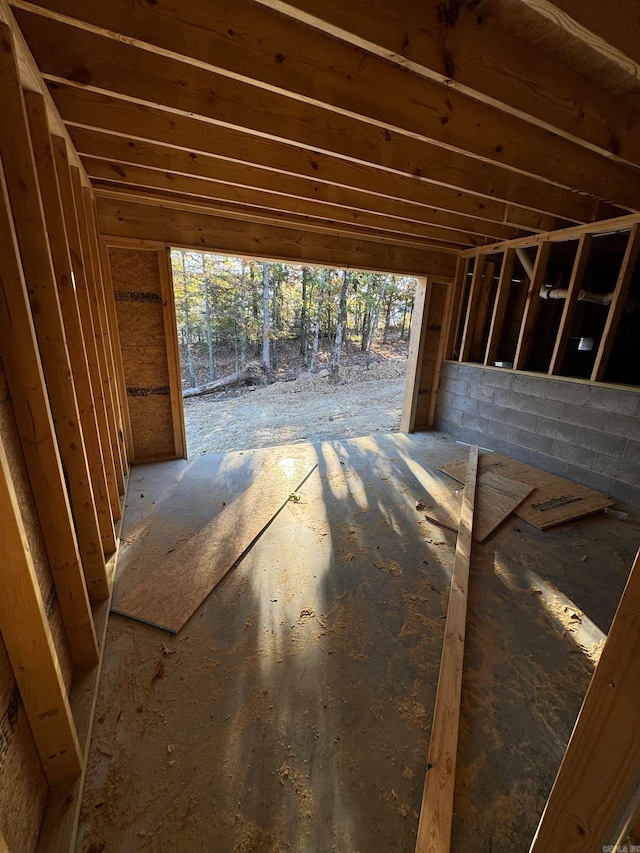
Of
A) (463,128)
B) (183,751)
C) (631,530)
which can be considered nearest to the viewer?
(183,751)

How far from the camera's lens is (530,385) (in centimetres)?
391

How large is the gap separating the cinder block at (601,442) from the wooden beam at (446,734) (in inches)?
91.4

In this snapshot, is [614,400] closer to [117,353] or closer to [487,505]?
[487,505]

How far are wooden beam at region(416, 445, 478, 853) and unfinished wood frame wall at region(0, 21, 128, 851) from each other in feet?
3.79

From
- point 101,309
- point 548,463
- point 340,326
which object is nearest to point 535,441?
point 548,463

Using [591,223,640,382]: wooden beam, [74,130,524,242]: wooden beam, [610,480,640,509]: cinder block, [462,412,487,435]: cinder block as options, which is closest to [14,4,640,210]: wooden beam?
[74,130,524,242]: wooden beam

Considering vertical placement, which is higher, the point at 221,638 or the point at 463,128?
the point at 463,128

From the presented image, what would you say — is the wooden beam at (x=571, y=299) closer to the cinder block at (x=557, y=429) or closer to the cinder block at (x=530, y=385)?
the cinder block at (x=530, y=385)

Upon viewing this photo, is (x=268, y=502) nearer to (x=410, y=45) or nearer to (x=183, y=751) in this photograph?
(x=183, y=751)

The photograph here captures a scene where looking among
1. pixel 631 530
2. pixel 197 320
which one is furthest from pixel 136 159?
pixel 197 320

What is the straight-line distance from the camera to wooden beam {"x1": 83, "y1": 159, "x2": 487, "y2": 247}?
251 cm

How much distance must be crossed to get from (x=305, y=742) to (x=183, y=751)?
48cm

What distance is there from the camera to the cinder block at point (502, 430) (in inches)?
163

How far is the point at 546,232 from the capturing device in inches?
142
